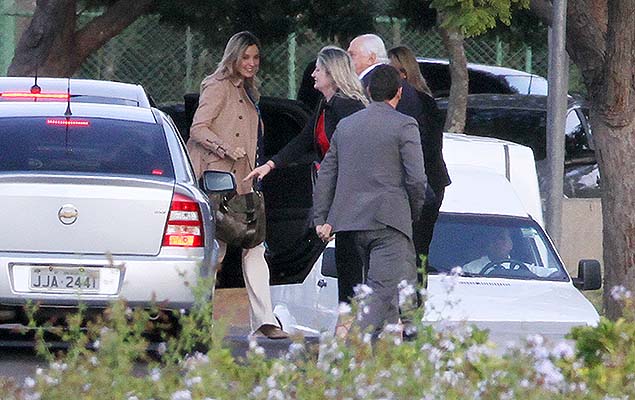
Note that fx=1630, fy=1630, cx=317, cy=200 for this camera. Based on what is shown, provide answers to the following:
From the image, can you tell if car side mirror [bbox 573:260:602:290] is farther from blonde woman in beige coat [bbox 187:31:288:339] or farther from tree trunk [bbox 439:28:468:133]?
tree trunk [bbox 439:28:468:133]

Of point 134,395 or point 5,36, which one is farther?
point 5,36

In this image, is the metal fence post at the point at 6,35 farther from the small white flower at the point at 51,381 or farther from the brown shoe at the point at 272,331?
the small white flower at the point at 51,381

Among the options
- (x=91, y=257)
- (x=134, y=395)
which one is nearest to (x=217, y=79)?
(x=91, y=257)

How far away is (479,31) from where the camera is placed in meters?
9.75

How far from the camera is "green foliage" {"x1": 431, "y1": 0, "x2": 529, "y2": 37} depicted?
980 centimetres

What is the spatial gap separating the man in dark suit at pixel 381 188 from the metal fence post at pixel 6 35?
10453 mm

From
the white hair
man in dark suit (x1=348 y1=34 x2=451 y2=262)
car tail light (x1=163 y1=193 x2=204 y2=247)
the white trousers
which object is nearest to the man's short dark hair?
man in dark suit (x1=348 y1=34 x2=451 y2=262)

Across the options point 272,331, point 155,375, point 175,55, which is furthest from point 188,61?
point 155,375

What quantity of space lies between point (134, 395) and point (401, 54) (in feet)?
14.5

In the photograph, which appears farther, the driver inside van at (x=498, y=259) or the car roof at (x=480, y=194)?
the car roof at (x=480, y=194)

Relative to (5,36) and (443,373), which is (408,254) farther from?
(5,36)

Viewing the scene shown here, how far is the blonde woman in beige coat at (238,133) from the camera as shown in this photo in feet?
32.6

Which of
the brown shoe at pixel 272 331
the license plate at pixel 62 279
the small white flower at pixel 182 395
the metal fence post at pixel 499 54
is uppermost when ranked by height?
the small white flower at pixel 182 395

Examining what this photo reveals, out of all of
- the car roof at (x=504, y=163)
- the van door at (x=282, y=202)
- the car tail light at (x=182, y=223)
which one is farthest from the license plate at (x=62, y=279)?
the van door at (x=282, y=202)
